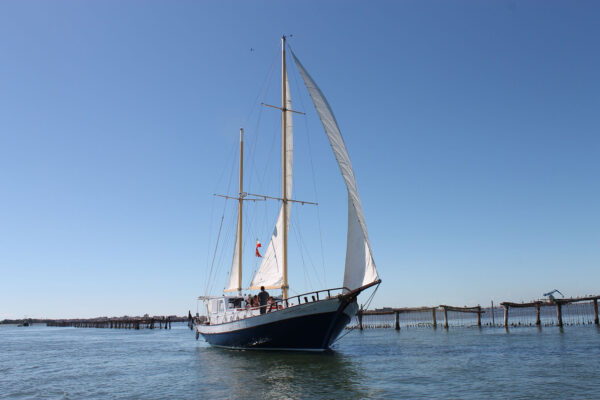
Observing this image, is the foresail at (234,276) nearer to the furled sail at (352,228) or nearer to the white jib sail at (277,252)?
the white jib sail at (277,252)

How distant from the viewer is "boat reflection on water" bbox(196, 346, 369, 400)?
1659cm

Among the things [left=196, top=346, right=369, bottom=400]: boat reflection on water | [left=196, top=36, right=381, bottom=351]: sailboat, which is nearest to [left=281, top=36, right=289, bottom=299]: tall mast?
[left=196, top=36, right=381, bottom=351]: sailboat

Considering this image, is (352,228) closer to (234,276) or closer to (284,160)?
(284,160)

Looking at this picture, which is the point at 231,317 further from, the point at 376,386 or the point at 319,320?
the point at 376,386

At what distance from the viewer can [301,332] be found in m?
25.6

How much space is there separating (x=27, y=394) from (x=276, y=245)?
15656 millimetres

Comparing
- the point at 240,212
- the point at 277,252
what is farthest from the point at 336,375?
the point at 240,212

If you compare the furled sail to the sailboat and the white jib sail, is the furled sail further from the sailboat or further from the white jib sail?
the white jib sail

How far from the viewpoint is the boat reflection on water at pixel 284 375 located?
16594mm

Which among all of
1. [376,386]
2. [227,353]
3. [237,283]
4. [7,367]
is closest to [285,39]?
[237,283]

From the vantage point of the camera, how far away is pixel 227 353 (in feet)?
101

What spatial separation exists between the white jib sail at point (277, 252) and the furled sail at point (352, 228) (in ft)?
15.9

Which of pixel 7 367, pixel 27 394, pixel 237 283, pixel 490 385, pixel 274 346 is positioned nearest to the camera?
pixel 490 385

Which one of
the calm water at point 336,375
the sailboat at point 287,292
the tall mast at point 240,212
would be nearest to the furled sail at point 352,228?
the sailboat at point 287,292
